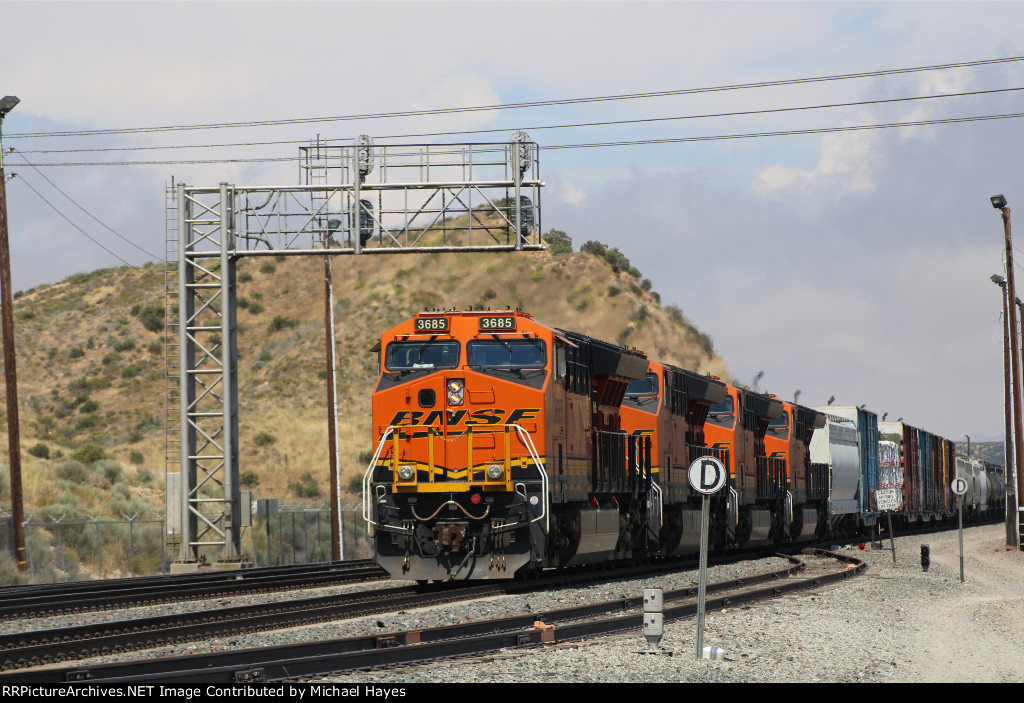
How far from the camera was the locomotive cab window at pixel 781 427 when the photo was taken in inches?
1529

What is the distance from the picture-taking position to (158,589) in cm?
2358

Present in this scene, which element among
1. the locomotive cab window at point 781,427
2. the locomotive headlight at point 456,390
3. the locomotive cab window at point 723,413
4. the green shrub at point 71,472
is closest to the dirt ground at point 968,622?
the locomotive cab window at point 781,427

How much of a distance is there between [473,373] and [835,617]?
715cm

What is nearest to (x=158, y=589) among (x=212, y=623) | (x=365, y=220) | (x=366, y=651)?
(x=212, y=623)

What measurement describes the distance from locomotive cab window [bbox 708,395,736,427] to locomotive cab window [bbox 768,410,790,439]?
532 centimetres

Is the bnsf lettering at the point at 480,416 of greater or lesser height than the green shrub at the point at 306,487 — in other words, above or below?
above

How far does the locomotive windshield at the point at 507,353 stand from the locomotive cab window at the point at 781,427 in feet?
62.6

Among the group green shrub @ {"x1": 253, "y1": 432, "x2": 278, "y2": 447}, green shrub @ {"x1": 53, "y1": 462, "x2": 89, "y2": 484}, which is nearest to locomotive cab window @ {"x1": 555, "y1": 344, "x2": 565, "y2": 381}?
green shrub @ {"x1": 53, "y1": 462, "x2": 89, "y2": 484}

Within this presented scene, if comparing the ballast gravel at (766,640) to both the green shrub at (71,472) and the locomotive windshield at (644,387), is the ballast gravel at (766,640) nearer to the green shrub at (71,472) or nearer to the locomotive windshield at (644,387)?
the locomotive windshield at (644,387)

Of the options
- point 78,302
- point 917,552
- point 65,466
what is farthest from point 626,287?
point 917,552

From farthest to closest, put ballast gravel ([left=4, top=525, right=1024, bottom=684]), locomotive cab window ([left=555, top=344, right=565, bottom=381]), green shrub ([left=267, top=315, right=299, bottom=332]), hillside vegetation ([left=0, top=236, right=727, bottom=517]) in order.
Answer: green shrub ([left=267, top=315, right=299, bottom=332])
hillside vegetation ([left=0, top=236, right=727, bottom=517])
locomotive cab window ([left=555, top=344, right=565, bottom=381])
ballast gravel ([left=4, top=525, right=1024, bottom=684])

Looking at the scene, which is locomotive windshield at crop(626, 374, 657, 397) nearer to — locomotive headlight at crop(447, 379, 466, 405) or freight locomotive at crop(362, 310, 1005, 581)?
freight locomotive at crop(362, 310, 1005, 581)

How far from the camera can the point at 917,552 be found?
129ft

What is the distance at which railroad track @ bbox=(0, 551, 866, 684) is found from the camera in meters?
10.8
